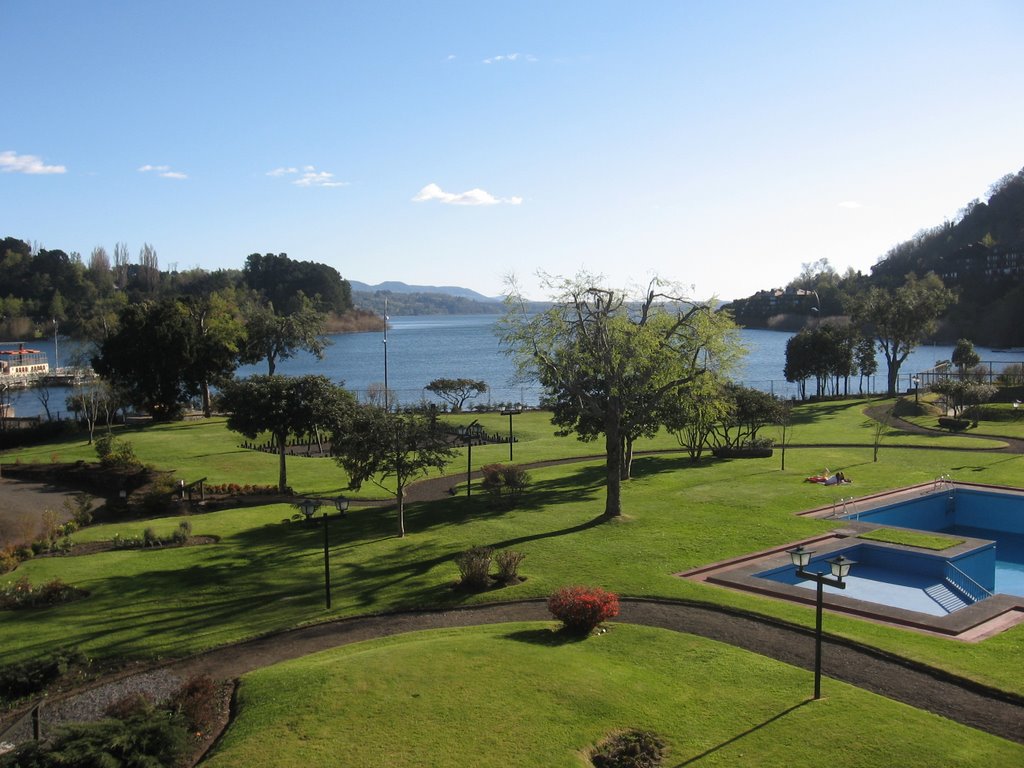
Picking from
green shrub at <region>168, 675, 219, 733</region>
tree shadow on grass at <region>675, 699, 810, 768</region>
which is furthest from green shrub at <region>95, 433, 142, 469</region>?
tree shadow on grass at <region>675, 699, 810, 768</region>

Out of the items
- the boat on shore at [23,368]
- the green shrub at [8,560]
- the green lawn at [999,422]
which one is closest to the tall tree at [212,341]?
the green shrub at [8,560]

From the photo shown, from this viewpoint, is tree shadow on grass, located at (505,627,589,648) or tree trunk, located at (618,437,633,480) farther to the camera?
tree trunk, located at (618,437,633,480)

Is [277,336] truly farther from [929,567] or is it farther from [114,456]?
[929,567]

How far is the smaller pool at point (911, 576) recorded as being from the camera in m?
21.1

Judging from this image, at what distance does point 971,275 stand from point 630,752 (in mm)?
161858

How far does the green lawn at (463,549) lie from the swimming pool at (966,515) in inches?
65.2

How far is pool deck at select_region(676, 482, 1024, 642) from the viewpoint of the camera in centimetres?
1659

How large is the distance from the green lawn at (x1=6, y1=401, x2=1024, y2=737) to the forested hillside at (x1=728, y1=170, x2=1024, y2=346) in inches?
3765

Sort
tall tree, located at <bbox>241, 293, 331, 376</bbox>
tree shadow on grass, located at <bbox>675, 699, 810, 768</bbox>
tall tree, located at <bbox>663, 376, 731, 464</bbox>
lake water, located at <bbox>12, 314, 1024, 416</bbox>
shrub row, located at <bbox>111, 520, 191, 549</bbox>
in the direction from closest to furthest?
tree shadow on grass, located at <bbox>675, 699, 810, 768</bbox>
shrub row, located at <bbox>111, 520, 191, 549</bbox>
tall tree, located at <bbox>663, 376, 731, 464</bbox>
tall tree, located at <bbox>241, 293, 331, 376</bbox>
lake water, located at <bbox>12, 314, 1024, 416</bbox>

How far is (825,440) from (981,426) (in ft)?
34.8

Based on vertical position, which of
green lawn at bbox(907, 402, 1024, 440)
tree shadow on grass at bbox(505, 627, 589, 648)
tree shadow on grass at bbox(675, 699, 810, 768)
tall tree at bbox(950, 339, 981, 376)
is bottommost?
tree shadow on grass at bbox(505, 627, 589, 648)

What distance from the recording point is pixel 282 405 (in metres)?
32.6

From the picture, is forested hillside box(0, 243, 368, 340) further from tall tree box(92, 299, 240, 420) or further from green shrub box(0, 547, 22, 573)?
green shrub box(0, 547, 22, 573)

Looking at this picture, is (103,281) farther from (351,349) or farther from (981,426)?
(981,426)
